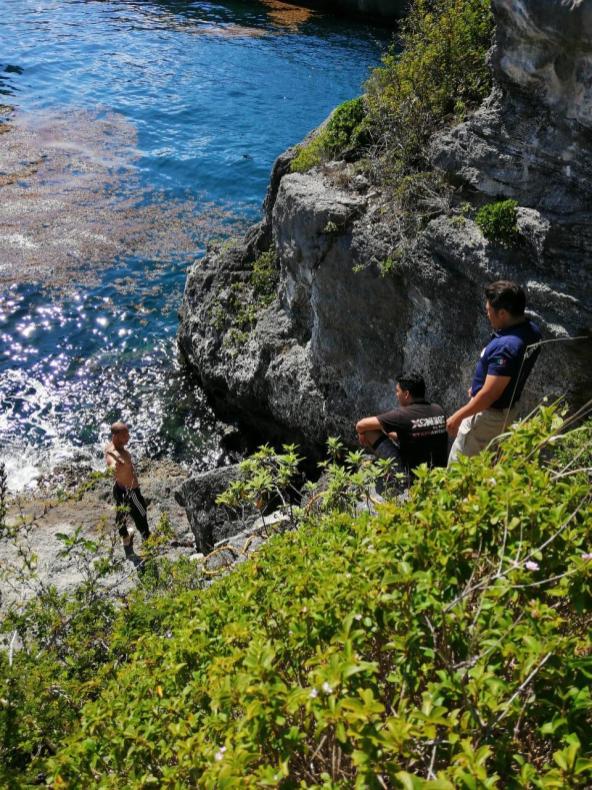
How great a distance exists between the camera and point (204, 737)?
307 cm

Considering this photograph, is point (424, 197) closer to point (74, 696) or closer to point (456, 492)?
point (456, 492)

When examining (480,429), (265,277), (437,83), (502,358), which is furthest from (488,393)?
(265,277)

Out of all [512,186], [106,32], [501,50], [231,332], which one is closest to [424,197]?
[512,186]

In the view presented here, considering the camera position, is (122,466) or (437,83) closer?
(437,83)

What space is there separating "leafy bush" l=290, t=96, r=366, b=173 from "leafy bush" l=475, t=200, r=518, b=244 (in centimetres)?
374

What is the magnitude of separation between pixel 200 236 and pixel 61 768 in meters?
18.7

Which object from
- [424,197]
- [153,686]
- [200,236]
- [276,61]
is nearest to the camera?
[153,686]

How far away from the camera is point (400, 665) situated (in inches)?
111

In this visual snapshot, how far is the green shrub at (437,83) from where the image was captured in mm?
9914

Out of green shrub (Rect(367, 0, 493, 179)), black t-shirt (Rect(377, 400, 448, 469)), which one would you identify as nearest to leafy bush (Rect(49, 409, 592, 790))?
black t-shirt (Rect(377, 400, 448, 469))

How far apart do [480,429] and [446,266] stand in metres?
2.99

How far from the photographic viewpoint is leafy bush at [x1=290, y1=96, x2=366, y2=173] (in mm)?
11336

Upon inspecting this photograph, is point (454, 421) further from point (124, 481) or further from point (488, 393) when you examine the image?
point (124, 481)

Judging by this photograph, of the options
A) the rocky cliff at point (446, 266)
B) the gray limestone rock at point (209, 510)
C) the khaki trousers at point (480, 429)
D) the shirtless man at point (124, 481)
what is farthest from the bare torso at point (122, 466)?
the khaki trousers at point (480, 429)
